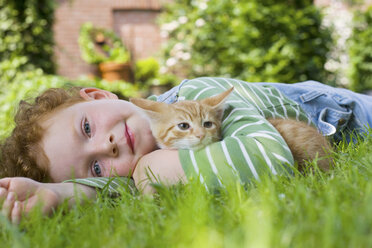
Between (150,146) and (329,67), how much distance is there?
24.9 feet

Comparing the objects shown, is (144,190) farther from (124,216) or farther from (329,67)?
(329,67)

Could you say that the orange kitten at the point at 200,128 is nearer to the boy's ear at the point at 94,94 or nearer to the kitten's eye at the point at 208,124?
the kitten's eye at the point at 208,124

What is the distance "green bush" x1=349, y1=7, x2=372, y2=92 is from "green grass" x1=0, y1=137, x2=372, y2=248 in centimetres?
821

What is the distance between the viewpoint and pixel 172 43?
884 cm

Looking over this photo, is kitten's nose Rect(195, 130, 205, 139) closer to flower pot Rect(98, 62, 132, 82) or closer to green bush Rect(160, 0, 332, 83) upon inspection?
green bush Rect(160, 0, 332, 83)

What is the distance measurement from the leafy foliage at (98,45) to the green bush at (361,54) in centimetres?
563

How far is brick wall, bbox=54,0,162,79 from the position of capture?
9461mm

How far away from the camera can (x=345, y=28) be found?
31.9 feet

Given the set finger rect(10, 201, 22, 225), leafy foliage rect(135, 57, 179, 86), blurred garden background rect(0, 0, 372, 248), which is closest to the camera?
blurred garden background rect(0, 0, 372, 248)

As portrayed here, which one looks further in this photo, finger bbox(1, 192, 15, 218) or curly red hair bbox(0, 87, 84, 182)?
curly red hair bbox(0, 87, 84, 182)

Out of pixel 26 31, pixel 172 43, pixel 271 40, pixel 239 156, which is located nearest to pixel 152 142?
pixel 239 156

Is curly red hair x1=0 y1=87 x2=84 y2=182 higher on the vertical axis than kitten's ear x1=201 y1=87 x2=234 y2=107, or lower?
lower

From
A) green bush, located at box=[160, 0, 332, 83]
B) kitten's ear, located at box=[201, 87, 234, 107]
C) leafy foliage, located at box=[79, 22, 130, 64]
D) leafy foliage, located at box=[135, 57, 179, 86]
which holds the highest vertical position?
kitten's ear, located at box=[201, 87, 234, 107]

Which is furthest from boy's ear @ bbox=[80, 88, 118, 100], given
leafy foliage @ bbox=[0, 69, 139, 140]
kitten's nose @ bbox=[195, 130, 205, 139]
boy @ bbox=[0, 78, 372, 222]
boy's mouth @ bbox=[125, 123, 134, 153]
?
leafy foliage @ bbox=[0, 69, 139, 140]
